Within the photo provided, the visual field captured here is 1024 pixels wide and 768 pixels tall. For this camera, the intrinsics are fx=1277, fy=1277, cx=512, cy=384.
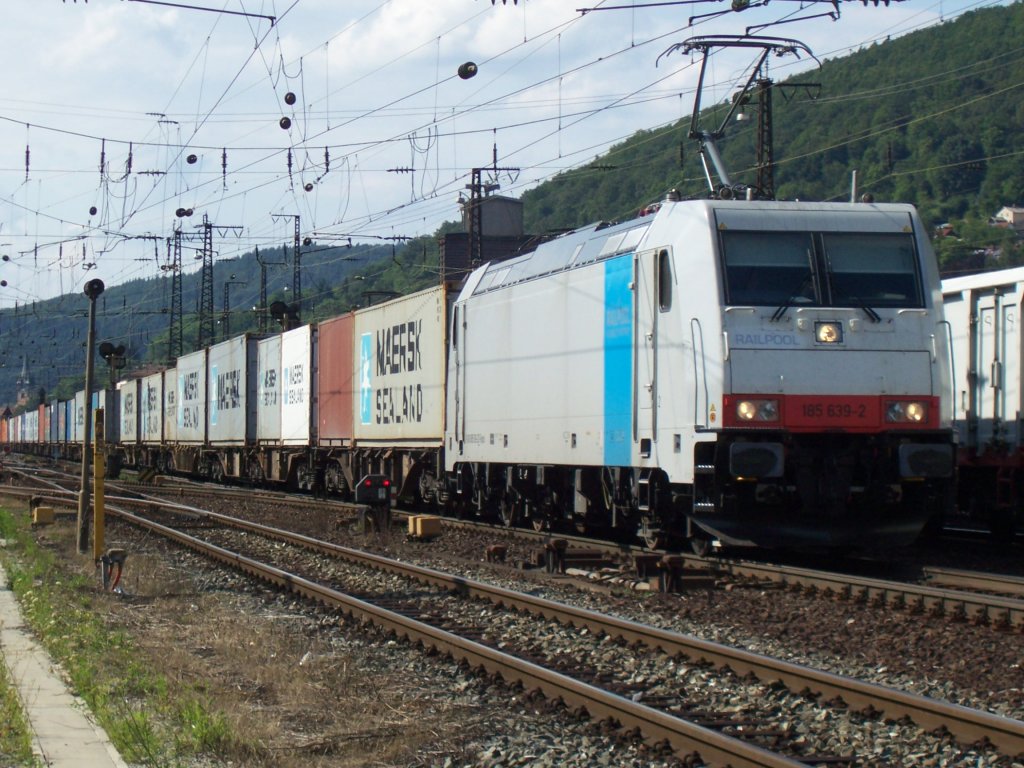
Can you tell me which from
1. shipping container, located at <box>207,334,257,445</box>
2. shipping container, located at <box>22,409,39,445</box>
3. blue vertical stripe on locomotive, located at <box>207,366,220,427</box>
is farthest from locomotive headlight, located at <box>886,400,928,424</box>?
shipping container, located at <box>22,409,39,445</box>

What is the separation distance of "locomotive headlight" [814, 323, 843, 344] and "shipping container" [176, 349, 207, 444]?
28.4 metres

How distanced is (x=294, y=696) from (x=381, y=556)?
7655mm

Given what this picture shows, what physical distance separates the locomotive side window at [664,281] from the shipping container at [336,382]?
1294cm

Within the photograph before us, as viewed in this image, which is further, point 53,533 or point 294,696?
point 53,533

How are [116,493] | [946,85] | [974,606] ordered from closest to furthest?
[974,606]
[116,493]
[946,85]

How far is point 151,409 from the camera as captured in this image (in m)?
47.6

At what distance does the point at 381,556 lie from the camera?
50.4 feet

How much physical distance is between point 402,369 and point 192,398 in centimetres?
1948

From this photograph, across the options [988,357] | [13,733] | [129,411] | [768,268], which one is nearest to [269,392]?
[988,357]

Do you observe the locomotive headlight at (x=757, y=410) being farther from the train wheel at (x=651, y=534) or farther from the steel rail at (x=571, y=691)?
the steel rail at (x=571, y=691)

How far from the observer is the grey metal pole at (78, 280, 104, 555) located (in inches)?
584

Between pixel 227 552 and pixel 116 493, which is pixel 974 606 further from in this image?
pixel 116 493

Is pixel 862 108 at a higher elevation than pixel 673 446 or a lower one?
higher

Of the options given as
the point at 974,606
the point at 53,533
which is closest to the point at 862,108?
the point at 53,533
